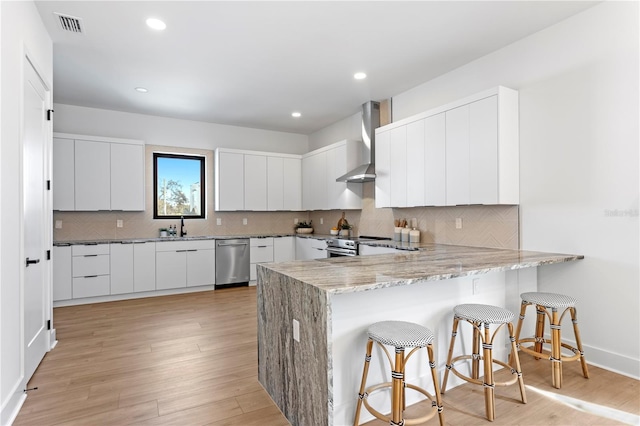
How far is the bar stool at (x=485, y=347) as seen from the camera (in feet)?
6.70

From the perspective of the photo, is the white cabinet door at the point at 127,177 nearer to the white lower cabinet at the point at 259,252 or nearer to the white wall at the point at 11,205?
the white lower cabinet at the point at 259,252

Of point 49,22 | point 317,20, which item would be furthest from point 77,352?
point 317,20

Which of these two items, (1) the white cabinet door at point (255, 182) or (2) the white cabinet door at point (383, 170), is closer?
(2) the white cabinet door at point (383, 170)

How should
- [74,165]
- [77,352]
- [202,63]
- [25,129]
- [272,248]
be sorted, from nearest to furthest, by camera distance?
[25,129], [77,352], [202,63], [74,165], [272,248]

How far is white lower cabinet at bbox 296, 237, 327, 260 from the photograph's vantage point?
5.43m

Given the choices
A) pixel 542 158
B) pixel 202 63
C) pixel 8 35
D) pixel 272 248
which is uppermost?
pixel 202 63

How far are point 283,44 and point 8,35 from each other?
2.01 metres

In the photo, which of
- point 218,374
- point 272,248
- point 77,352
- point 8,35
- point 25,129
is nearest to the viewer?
point 8,35

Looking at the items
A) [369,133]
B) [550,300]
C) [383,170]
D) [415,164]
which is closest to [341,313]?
[550,300]

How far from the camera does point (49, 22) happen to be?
2.86 metres

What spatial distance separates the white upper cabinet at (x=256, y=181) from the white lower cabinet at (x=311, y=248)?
0.85 meters

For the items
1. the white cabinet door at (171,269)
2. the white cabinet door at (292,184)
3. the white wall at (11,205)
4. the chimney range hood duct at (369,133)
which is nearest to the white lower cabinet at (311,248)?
the white cabinet door at (292,184)

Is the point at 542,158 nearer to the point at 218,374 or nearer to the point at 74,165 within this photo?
the point at 218,374

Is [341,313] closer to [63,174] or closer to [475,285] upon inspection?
[475,285]
